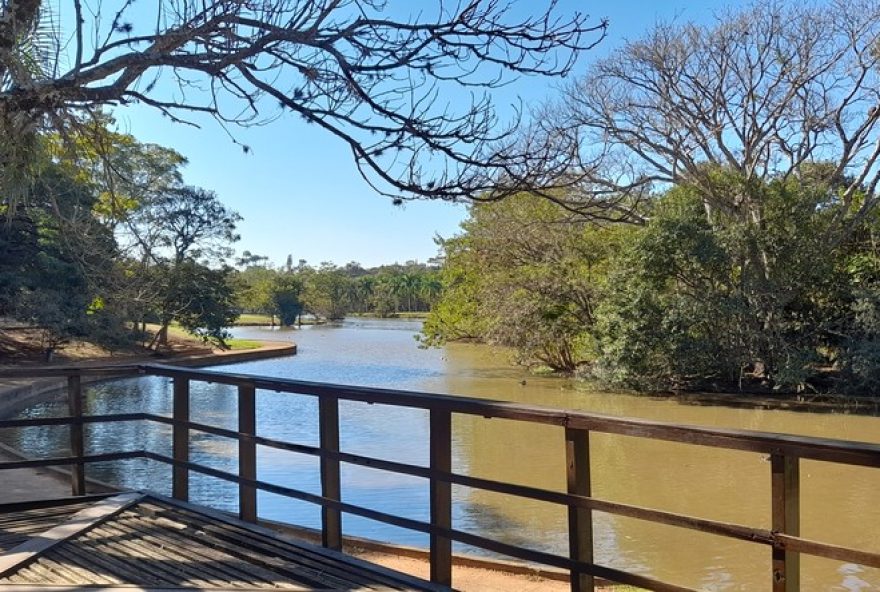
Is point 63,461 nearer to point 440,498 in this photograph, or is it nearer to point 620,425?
point 440,498

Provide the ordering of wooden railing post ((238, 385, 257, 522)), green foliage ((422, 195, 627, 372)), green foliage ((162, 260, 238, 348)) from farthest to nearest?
green foliage ((162, 260, 238, 348)), green foliage ((422, 195, 627, 372)), wooden railing post ((238, 385, 257, 522))

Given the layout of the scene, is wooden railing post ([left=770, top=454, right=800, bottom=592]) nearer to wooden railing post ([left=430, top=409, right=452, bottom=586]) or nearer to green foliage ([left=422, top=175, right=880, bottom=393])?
wooden railing post ([left=430, top=409, right=452, bottom=586])

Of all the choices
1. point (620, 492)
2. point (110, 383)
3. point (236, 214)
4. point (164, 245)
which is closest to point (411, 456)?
point (620, 492)

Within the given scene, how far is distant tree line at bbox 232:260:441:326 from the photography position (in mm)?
57250

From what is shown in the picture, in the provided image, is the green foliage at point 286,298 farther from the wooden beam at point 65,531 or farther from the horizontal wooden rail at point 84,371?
the wooden beam at point 65,531

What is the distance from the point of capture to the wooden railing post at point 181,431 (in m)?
4.10

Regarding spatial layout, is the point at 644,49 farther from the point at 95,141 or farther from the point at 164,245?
the point at 164,245

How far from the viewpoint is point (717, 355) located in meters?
17.3

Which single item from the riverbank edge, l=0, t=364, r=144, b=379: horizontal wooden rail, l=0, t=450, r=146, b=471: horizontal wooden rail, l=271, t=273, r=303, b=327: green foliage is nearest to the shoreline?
l=0, t=364, r=144, b=379: horizontal wooden rail

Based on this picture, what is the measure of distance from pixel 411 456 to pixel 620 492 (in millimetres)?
3051

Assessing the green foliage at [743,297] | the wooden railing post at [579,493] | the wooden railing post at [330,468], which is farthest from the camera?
the green foliage at [743,297]

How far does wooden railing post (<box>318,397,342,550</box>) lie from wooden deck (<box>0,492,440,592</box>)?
0.11 m

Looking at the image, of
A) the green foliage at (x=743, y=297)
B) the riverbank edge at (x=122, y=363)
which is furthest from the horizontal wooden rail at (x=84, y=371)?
the green foliage at (x=743, y=297)

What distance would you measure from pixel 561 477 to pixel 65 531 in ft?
21.2
